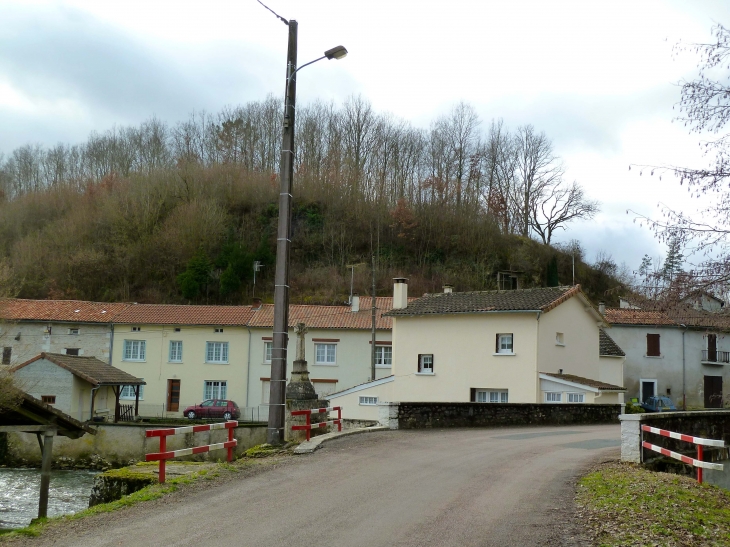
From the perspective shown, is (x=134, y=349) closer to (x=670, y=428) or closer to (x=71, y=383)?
(x=71, y=383)

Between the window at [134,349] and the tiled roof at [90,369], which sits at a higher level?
the window at [134,349]

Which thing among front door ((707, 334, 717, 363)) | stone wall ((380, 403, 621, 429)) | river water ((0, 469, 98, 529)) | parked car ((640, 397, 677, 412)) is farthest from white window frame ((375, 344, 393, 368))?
front door ((707, 334, 717, 363))

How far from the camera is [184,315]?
47969mm

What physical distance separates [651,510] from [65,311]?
45.5 m

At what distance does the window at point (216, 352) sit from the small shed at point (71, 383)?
291 inches

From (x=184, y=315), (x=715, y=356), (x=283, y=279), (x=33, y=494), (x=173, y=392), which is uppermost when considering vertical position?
(x=184, y=315)

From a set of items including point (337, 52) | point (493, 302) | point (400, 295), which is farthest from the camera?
point (400, 295)

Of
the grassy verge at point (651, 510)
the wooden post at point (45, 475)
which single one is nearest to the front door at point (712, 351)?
the grassy verge at point (651, 510)

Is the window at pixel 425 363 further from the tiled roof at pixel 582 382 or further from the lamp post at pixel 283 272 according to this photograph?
the lamp post at pixel 283 272

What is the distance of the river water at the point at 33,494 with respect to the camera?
878 inches

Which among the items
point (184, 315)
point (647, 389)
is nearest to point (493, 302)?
point (647, 389)

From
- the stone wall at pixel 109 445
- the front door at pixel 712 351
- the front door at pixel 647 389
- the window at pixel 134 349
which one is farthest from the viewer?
the front door at pixel 712 351

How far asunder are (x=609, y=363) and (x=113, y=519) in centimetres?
3495

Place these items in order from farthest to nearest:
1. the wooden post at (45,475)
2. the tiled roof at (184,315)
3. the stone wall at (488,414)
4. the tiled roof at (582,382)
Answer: the tiled roof at (184,315) < the tiled roof at (582,382) < the stone wall at (488,414) < the wooden post at (45,475)
